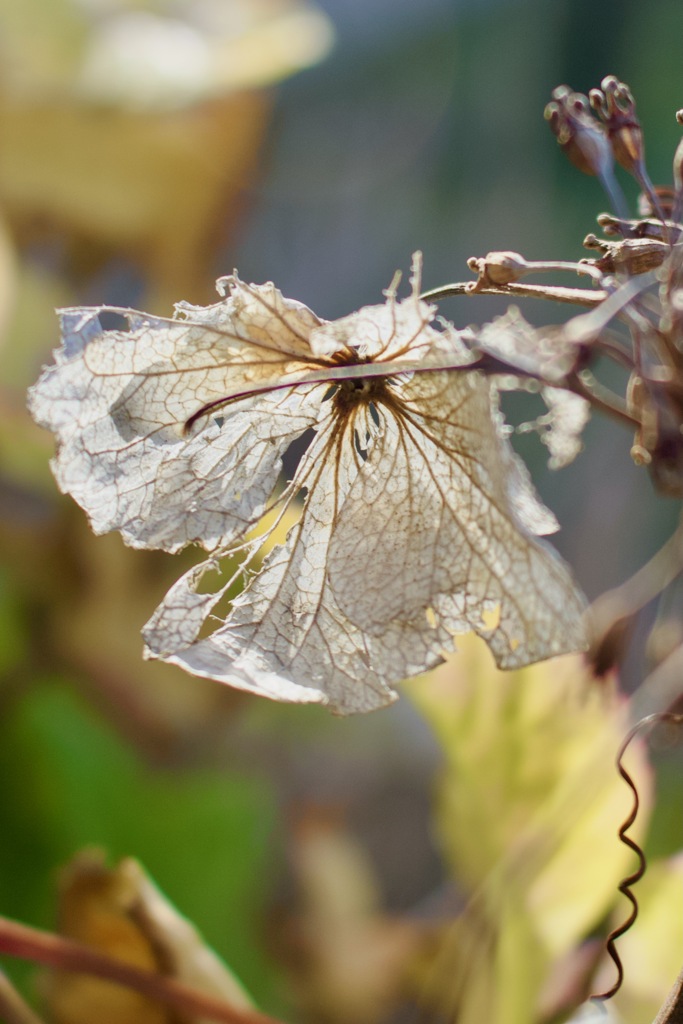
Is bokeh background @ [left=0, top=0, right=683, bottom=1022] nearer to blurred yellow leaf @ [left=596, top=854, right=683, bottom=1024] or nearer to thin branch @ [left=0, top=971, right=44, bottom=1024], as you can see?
blurred yellow leaf @ [left=596, top=854, right=683, bottom=1024]

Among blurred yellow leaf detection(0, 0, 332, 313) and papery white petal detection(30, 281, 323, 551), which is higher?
blurred yellow leaf detection(0, 0, 332, 313)

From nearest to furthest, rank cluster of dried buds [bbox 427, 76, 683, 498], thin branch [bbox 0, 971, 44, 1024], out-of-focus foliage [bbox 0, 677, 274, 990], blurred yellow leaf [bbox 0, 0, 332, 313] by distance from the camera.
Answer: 1. cluster of dried buds [bbox 427, 76, 683, 498]
2. thin branch [bbox 0, 971, 44, 1024]
3. out-of-focus foliage [bbox 0, 677, 274, 990]
4. blurred yellow leaf [bbox 0, 0, 332, 313]

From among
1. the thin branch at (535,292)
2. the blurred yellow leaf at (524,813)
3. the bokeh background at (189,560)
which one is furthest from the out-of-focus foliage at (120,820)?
the thin branch at (535,292)

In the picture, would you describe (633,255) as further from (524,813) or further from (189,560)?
(189,560)

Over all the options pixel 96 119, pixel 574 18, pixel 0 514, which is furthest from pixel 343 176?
pixel 0 514

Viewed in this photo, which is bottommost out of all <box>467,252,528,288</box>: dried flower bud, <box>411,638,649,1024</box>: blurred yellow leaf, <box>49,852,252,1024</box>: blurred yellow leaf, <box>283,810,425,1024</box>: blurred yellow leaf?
<box>283,810,425,1024</box>: blurred yellow leaf

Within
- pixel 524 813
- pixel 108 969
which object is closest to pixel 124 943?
pixel 108 969

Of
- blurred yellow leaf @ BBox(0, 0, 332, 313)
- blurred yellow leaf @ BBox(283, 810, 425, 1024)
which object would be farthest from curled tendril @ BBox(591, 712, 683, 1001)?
blurred yellow leaf @ BBox(0, 0, 332, 313)

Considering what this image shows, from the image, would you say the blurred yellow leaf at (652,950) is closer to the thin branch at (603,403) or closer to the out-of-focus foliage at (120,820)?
the thin branch at (603,403)
